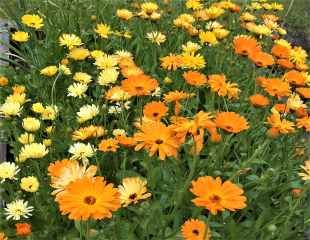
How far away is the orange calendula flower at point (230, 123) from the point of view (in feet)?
6.34

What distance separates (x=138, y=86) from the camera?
2211 millimetres

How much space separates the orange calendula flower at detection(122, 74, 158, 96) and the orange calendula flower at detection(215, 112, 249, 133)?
340 millimetres

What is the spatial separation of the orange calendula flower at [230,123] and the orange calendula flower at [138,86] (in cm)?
34

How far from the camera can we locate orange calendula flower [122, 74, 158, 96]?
2.20 m

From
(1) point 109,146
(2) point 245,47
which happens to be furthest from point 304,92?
(1) point 109,146

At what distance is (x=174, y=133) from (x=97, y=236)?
0.42m

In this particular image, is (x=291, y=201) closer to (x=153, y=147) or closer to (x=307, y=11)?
(x=153, y=147)

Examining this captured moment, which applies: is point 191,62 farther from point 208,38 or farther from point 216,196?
point 216,196

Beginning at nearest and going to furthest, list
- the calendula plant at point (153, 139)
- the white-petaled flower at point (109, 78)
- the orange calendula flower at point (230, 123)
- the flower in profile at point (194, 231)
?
the flower in profile at point (194, 231) < the calendula plant at point (153, 139) < the orange calendula flower at point (230, 123) < the white-petaled flower at point (109, 78)

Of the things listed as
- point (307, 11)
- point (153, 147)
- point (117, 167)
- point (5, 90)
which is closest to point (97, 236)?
point (153, 147)

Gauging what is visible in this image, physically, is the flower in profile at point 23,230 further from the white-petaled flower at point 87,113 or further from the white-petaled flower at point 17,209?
the white-petaled flower at point 87,113

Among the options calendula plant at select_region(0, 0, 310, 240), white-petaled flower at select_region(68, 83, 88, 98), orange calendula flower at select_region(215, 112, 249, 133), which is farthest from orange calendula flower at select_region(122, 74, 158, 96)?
white-petaled flower at select_region(68, 83, 88, 98)

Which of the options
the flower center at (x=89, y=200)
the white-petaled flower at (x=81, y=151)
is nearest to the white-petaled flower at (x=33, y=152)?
the white-petaled flower at (x=81, y=151)

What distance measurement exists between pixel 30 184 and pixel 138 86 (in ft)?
1.78
